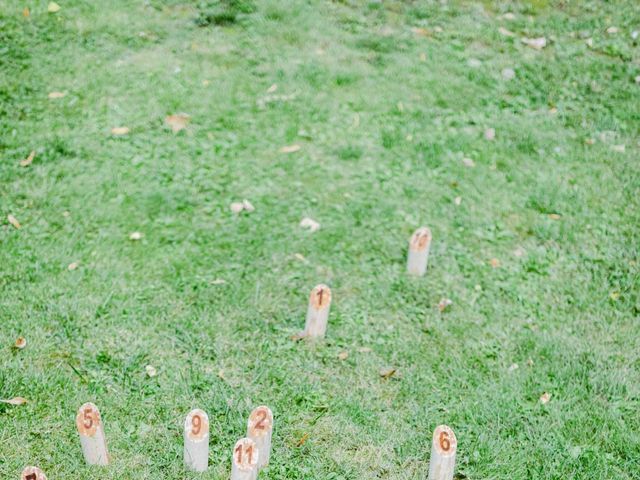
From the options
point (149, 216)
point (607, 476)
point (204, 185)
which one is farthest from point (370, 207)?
point (607, 476)

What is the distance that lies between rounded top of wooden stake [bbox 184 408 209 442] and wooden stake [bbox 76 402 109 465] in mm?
363

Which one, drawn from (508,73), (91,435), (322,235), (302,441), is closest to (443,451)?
(302,441)

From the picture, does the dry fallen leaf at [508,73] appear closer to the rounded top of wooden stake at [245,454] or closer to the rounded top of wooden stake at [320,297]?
the rounded top of wooden stake at [320,297]

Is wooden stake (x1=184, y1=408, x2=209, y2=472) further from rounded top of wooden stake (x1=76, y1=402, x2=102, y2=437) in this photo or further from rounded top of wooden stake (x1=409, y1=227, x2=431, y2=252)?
rounded top of wooden stake (x1=409, y1=227, x2=431, y2=252)

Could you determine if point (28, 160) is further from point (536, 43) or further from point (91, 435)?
point (536, 43)

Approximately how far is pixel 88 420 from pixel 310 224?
2037 millimetres

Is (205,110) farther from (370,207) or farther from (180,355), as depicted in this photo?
(180,355)

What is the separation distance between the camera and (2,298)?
389 cm

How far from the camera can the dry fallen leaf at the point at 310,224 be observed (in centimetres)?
451

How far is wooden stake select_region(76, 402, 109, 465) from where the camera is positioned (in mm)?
2871

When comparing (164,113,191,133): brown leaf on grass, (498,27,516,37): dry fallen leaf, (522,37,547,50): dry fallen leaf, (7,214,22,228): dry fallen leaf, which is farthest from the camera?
(498,27,516,37): dry fallen leaf

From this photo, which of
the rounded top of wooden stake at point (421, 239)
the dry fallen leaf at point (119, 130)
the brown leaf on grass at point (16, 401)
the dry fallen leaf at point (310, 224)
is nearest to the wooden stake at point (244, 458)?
the brown leaf on grass at point (16, 401)

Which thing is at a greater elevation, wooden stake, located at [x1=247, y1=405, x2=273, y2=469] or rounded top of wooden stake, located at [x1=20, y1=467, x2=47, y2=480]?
rounded top of wooden stake, located at [x1=20, y1=467, x2=47, y2=480]

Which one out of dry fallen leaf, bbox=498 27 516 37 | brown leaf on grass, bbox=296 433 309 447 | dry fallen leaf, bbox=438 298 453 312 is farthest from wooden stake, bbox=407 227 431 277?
dry fallen leaf, bbox=498 27 516 37
